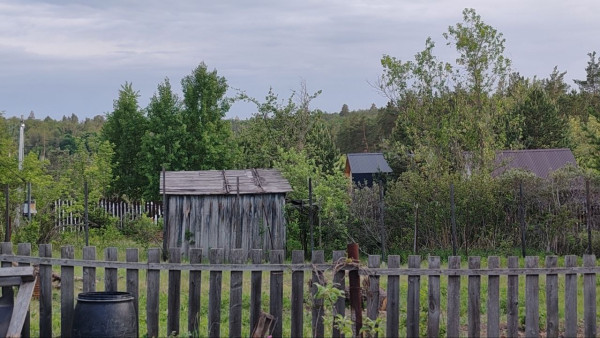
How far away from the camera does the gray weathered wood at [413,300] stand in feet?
26.0

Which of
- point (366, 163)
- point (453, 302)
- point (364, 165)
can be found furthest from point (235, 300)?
point (366, 163)

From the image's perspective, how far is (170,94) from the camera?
3897 cm

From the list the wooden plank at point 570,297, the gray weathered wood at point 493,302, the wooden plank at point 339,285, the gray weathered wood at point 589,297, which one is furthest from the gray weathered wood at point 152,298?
the gray weathered wood at point 589,297

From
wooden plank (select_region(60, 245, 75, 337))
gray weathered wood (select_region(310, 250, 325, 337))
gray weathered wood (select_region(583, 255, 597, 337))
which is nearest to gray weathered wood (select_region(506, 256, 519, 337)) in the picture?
gray weathered wood (select_region(583, 255, 597, 337))

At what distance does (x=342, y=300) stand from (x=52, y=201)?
46.4ft

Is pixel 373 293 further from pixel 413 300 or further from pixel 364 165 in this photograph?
pixel 364 165

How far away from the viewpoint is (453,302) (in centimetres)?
797

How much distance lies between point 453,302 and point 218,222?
11.5 m

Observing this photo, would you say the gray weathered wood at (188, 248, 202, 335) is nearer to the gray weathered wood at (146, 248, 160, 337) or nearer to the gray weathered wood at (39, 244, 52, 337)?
the gray weathered wood at (146, 248, 160, 337)

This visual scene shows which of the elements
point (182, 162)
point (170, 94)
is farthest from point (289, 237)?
point (170, 94)

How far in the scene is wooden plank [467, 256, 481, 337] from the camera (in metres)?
8.01

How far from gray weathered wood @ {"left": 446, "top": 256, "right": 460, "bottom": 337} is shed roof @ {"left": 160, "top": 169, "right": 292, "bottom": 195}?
10.9m

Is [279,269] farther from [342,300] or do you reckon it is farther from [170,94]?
[170,94]

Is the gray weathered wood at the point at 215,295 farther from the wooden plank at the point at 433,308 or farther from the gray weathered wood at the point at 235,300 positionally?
the wooden plank at the point at 433,308
